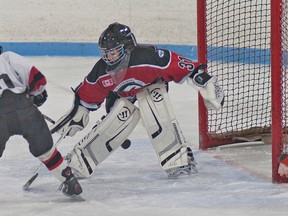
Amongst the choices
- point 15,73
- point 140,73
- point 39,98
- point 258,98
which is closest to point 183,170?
point 140,73

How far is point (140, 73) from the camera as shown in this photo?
3.47 metres

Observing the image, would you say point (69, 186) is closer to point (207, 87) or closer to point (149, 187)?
point (149, 187)

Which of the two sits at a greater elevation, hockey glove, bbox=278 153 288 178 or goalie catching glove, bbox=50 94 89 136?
goalie catching glove, bbox=50 94 89 136

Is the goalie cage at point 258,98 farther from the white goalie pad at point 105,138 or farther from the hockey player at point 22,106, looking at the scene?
the hockey player at point 22,106

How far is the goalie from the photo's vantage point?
11.3 feet

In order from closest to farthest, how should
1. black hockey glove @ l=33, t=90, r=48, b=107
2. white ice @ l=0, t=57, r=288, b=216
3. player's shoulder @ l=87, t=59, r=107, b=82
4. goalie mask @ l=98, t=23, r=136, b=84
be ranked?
white ice @ l=0, t=57, r=288, b=216
black hockey glove @ l=33, t=90, r=48, b=107
goalie mask @ l=98, t=23, r=136, b=84
player's shoulder @ l=87, t=59, r=107, b=82

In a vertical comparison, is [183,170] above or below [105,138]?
below

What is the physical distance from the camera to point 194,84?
351cm

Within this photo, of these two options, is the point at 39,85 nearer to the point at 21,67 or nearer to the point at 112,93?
the point at 21,67

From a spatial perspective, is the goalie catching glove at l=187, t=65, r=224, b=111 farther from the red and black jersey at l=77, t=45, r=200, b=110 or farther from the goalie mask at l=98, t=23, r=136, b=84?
the goalie mask at l=98, t=23, r=136, b=84

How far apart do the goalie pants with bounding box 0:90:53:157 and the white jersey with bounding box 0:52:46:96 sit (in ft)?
0.09

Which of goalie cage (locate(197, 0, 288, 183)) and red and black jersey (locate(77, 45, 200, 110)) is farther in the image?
red and black jersey (locate(77, 45, 200, 110))

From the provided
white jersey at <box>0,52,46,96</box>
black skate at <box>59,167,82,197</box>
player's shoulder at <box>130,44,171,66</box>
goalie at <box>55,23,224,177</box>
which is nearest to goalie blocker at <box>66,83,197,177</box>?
goalie at <box>55,23,224,177</box>

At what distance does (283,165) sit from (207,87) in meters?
0.46
